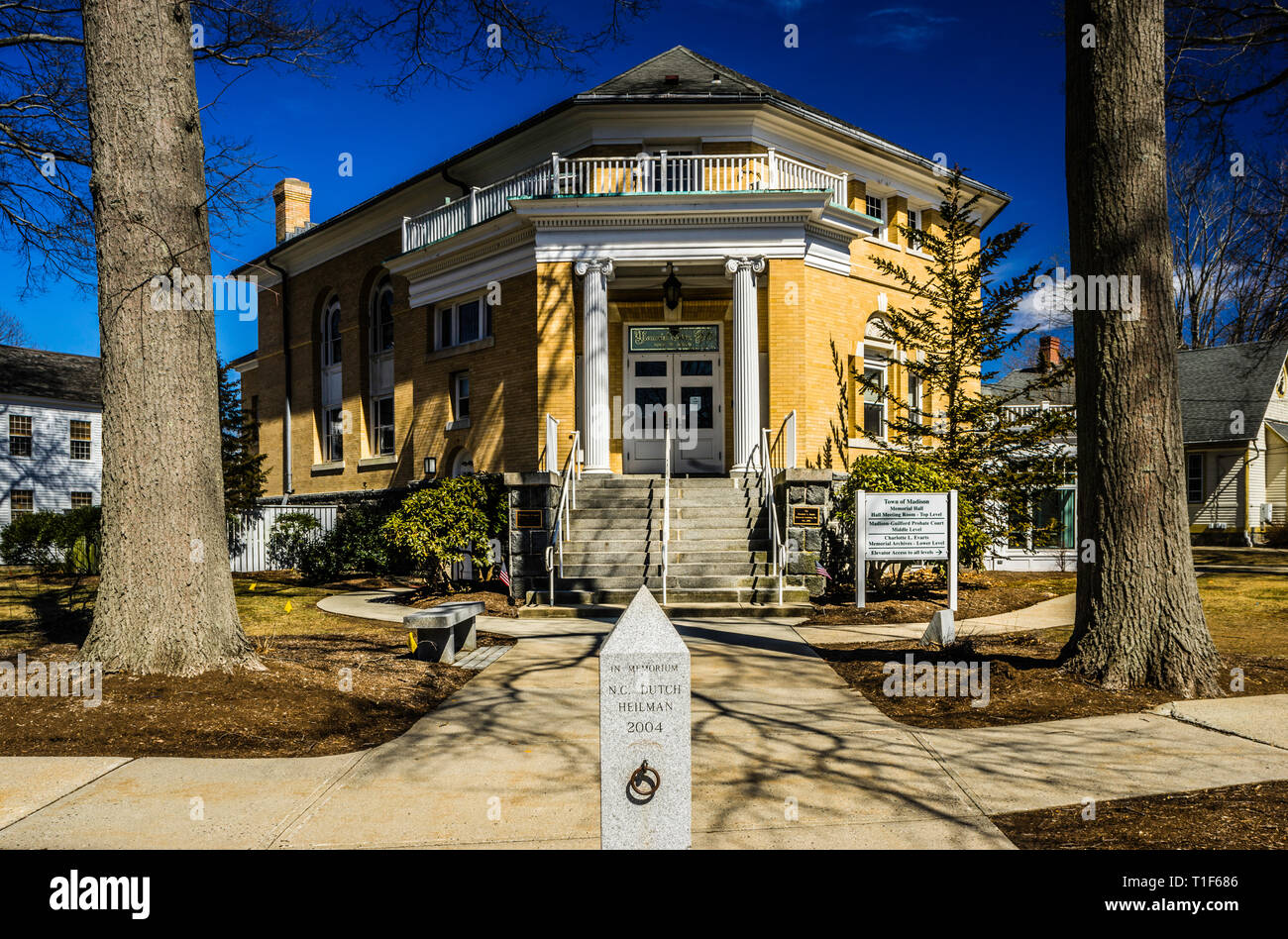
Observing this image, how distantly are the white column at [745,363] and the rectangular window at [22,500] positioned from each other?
36323 mm

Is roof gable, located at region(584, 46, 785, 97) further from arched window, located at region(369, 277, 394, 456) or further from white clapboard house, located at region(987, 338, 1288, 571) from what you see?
white clapboard house, located at region(987, 338, 1288, 571)

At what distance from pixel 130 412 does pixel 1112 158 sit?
8503 mm

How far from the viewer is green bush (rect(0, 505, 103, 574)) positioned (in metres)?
19.8

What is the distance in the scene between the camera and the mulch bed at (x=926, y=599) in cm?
1205

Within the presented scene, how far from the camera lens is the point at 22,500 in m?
38.3

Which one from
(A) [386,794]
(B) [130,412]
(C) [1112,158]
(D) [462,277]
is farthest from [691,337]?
(A) [386,794]

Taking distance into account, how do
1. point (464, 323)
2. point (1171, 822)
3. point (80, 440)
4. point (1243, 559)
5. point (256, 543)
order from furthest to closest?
point (80, 440) → point (256, 543) → point (1243, 559) → point (464, 323) → point (1171, 822)

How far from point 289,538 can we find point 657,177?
13.3 meters

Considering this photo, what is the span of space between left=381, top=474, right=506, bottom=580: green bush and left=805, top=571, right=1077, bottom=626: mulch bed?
5754mm

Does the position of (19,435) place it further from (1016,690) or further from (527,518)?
(1016,690)

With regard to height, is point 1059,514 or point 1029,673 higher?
point 1059,514

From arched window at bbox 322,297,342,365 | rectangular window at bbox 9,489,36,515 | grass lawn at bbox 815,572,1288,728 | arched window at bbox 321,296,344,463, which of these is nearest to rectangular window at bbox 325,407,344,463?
arched window at bbox 321,296,344,463

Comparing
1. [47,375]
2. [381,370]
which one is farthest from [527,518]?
[47,375]

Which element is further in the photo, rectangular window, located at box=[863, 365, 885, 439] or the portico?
rectangular window, located at box=[863, 365, 885, 439]
